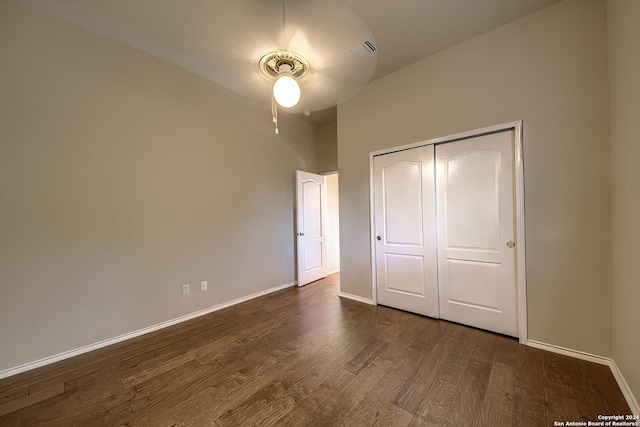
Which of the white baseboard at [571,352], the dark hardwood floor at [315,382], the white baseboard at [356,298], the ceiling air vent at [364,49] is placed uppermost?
the ceiling air vent at [364,49]

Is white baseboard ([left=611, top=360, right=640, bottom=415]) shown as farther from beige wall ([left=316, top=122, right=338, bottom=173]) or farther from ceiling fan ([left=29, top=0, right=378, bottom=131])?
beige wall ([left=316, top=122, right=338, bottom=173])

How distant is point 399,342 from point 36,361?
10.7 feet

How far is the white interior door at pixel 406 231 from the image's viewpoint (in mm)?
2783

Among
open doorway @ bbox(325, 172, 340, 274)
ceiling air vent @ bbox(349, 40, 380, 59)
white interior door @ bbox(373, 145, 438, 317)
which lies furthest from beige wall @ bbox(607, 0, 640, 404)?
open doorway @ bbox(325, 172, 340, 274)

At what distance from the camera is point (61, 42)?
2.14m

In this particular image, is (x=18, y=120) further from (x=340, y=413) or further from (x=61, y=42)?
(x=340, y=413)

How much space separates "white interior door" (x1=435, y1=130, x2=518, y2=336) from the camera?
90.4 inches

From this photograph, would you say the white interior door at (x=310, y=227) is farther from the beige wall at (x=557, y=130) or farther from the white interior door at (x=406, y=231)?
the beige wall at (x=557, y=130)

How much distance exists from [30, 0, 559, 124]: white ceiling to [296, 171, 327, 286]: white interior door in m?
1.95

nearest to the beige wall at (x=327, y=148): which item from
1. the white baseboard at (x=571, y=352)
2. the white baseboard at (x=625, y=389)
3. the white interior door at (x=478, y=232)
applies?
the white interior door at (x=478, y=232)

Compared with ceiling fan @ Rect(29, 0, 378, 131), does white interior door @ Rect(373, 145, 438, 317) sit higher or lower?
lower

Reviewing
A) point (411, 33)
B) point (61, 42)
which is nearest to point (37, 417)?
point (61, 42)

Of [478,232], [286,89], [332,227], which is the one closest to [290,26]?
[286,89]

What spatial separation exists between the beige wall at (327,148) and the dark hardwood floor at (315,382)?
310cm
